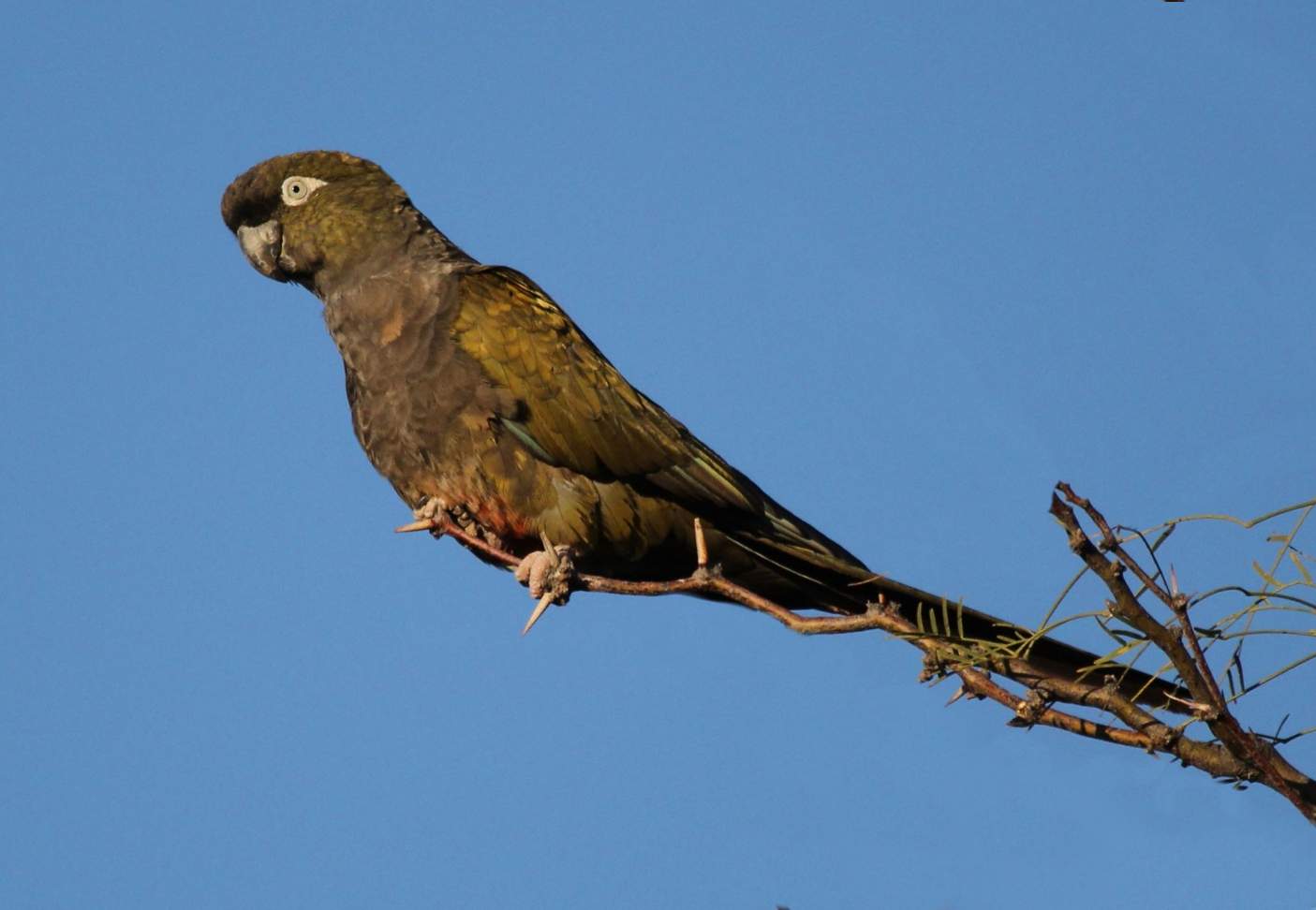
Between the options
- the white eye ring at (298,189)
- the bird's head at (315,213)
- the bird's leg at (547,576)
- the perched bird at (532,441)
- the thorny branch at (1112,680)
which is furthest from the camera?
the white eye ring at (298,189)

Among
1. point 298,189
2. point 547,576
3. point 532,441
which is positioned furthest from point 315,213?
point 547,576

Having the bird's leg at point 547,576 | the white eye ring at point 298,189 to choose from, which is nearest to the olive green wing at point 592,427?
the bird's leg at point 547,576

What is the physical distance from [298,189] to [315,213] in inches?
6.6

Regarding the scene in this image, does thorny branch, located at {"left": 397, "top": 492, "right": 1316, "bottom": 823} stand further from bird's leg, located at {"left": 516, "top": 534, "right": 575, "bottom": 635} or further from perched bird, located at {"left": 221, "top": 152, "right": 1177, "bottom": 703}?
perched bird, located at {"left": 221, "top": 152, "right": 1177, "bottom": 703}

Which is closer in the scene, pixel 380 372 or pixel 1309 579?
pixel 1309 579

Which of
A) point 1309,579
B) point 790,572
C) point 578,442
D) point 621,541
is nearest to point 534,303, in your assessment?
point 578,442

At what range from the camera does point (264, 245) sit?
6.28m

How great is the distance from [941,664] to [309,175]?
432 cm

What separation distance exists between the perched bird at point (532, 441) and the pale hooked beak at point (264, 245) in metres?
0.45

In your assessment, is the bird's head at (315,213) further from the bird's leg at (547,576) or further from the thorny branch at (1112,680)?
the thorny branch at (1112,680)

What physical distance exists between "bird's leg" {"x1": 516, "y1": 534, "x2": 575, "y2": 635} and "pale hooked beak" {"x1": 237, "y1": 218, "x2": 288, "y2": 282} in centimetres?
213

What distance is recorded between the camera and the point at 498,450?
541cm

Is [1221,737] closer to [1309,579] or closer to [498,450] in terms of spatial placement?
[1309,579]

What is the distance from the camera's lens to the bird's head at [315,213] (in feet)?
20.0
